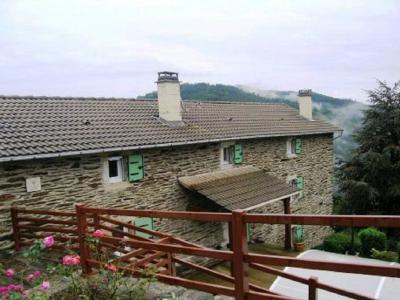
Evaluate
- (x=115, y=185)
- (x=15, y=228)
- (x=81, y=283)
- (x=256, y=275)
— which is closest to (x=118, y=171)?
(x=115, y=185)

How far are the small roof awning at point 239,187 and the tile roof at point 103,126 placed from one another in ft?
4.12

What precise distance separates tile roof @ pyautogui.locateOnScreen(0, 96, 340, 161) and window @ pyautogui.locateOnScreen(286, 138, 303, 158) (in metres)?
0.46

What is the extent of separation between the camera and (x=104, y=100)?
13227 millimetres

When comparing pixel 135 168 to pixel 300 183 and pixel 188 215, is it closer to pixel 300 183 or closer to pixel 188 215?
pixel 188 215

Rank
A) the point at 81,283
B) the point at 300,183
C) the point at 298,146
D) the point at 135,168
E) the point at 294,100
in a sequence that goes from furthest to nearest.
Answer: the point at 294,100, the point at 300,183, the point at 298,146, the point at 135,168, the point at 81,283

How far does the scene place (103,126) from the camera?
10891mm

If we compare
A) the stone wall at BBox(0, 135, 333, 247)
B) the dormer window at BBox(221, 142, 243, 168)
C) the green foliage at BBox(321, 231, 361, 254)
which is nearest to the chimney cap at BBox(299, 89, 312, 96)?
the stone wall at BBox(0, 135, 333, 247)

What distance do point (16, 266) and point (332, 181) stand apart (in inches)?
702

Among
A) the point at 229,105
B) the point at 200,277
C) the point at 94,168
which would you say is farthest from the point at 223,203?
the point at 229,105

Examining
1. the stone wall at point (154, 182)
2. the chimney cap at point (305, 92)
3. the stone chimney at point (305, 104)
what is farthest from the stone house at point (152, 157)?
the chimney cap at point (305, 92)

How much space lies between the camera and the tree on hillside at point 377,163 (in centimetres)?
1892

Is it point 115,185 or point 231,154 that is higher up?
point 231,154

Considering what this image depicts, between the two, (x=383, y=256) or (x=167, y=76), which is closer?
(x=167, y=76)

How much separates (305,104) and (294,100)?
40.0 meters
